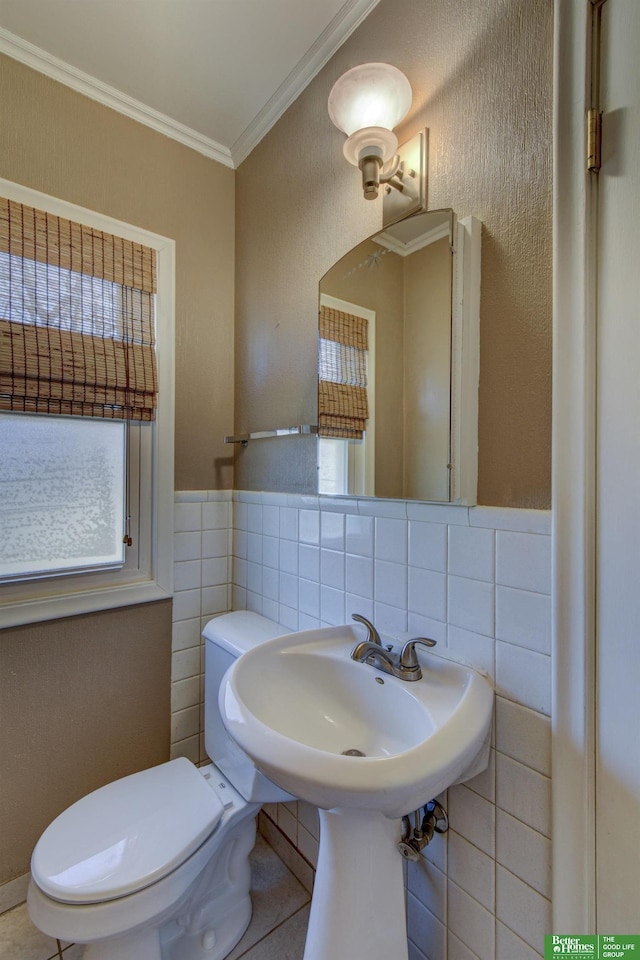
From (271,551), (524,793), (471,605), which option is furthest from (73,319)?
(524,793)

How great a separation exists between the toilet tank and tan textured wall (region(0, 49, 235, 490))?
54 centimetres

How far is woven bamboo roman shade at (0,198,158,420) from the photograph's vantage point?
121cm

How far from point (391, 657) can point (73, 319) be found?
1352 mm

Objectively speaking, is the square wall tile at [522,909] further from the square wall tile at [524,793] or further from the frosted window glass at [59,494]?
the frosted window glass at [59,494]

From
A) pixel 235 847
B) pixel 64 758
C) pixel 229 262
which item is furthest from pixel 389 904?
pixel 229 262

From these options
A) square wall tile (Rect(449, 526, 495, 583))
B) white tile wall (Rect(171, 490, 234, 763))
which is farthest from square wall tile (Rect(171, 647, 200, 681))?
square wall tile (Rect(449, 526, 495, 583))

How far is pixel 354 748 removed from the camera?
910 millimetres

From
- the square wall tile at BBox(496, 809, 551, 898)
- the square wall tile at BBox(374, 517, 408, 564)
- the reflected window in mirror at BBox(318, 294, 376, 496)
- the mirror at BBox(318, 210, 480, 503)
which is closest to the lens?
the square wall tile at BBox(496, 809, 551, 898)

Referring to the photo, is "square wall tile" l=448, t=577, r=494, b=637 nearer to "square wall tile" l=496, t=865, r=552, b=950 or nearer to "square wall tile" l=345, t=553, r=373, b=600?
"square wall tile" l=345, t=553, r=373, b=600

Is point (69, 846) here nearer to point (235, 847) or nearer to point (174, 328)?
point (235, 847)

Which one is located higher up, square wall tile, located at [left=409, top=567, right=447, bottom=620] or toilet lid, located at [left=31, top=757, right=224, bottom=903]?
square wall tile, located at [left=409, top=567, right=447, bottom=620]

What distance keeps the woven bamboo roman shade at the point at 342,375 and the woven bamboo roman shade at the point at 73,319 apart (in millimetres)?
638

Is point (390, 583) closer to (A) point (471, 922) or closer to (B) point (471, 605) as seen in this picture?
(B) point (471, 605)

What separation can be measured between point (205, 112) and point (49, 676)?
196 cm
